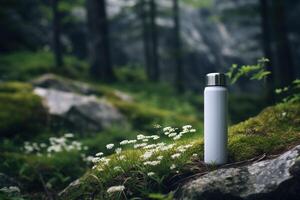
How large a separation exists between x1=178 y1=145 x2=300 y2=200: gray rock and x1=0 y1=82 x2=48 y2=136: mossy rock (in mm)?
5210

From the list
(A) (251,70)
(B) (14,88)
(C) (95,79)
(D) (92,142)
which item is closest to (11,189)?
(A) (251,70)

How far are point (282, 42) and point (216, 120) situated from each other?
→ 962 cm

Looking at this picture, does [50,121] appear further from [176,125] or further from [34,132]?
[176,125]

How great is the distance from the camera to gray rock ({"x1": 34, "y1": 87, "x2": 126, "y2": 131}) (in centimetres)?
866

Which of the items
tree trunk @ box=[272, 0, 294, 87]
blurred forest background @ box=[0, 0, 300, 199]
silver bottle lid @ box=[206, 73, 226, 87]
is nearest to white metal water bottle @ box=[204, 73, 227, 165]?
silver bottle lid @ box=[206, 73, 226, 87]

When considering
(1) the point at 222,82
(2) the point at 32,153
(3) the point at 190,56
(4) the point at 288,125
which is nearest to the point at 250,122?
(4) the point at 288,125

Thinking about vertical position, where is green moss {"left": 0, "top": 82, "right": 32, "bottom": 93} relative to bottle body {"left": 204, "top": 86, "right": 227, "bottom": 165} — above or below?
below

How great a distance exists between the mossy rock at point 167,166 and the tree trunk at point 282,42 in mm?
8258

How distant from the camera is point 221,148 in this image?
373cm

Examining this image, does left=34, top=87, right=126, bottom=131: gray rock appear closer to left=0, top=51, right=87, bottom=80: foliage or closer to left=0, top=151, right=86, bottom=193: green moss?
left=0, top=151, right=86, bottom=193: green moss

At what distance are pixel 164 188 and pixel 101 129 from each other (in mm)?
5196

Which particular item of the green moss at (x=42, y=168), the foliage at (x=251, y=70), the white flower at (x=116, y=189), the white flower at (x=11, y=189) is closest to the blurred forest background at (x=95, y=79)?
the green moss at (x=42, y=168)

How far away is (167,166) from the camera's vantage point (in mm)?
3762

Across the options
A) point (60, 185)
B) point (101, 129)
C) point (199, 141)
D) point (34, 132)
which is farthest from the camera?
point (101, 129)
